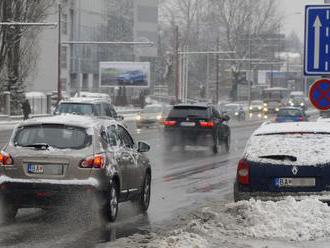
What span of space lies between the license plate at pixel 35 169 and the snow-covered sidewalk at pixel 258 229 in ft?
6.04

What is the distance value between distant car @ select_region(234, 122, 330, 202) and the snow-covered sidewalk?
37 cm

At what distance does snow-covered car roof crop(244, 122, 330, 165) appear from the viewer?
11.2 m

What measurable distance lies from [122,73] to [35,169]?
77.4 metres

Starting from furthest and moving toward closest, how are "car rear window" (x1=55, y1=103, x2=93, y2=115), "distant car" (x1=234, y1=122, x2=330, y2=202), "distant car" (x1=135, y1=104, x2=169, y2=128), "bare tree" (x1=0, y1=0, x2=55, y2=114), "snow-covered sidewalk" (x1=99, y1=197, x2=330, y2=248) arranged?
"bare tree" (x1=0, y1=0, x2=55, y2=114) < "distant car" (x1=135, y1=104, x2=169, y2=128) < "car rear window" (x1=55, y1=103, x2=93, y2=115) < "distant car" (x1=234, y1=122, x2=330, y2=202) < "snow-covered sidewalk" (x1=99, y1=197, x2=330, y2=248)

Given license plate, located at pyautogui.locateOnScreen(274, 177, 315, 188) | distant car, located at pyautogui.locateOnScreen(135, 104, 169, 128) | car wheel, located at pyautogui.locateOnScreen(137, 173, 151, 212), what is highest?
license plate, located at pyautogui.locateOnScreen(274, 177, 315, 188)

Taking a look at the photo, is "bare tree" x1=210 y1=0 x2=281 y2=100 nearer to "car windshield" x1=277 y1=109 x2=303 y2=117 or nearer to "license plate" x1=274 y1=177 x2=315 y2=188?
"car windshield" x1=277 y1=109 x2=303 y2=117

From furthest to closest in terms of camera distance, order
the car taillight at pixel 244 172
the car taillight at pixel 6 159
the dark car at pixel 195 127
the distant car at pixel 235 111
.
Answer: the distant car at pixel 235 111
the dark car at pixel 195 127
the car taillight at pixel 6 159
the car taillight at pixel 244 172

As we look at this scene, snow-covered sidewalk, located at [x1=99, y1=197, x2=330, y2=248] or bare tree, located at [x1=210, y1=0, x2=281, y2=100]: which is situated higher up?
bare tree, located at [x1=210, y1=0, x2=281, y2=100]

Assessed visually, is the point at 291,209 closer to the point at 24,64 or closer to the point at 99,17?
the point at 24,64

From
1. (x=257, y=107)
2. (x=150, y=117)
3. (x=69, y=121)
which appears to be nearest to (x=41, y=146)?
(x=69, y=121)

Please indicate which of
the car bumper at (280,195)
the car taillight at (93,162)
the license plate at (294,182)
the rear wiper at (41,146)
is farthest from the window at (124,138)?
the license plate at (294,182)

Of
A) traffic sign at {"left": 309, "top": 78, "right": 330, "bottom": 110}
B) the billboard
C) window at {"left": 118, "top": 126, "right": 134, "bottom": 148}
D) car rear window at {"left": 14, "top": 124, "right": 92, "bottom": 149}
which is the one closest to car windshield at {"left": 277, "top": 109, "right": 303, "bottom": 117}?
window at {"left": 118, "top": 126, "right": 134, "bottom": 148}

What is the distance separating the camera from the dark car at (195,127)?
30.0m

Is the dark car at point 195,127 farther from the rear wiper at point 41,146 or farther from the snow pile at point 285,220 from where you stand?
the snow pile at point 285,220
